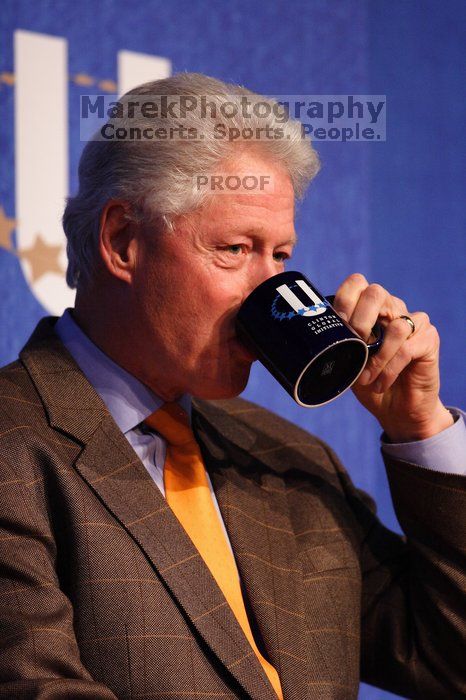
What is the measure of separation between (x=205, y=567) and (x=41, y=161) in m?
0.76

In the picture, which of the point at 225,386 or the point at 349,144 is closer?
the point at 225,386

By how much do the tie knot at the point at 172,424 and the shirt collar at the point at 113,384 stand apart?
14mm

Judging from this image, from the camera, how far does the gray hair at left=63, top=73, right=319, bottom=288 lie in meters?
1.23

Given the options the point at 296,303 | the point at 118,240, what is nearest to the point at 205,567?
the point at 296,303

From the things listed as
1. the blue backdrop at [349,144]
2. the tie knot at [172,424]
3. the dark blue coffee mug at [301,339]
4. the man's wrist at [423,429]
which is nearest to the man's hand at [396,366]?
the man's wrist at [423,429]

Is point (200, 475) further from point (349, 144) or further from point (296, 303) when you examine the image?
point (349, 144)

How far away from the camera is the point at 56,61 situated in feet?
5.21

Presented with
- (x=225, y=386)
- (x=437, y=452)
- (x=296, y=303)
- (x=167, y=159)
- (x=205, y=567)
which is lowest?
(x=205, y=567)

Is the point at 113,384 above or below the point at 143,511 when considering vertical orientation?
above

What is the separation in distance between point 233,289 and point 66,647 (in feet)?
1.58

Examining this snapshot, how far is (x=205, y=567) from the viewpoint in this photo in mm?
1158

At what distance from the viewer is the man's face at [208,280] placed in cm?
123

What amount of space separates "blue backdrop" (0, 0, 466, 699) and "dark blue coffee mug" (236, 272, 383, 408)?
57cm

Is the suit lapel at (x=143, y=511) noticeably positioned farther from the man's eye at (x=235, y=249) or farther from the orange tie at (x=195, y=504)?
the man's eye at (x=235, y=249)
